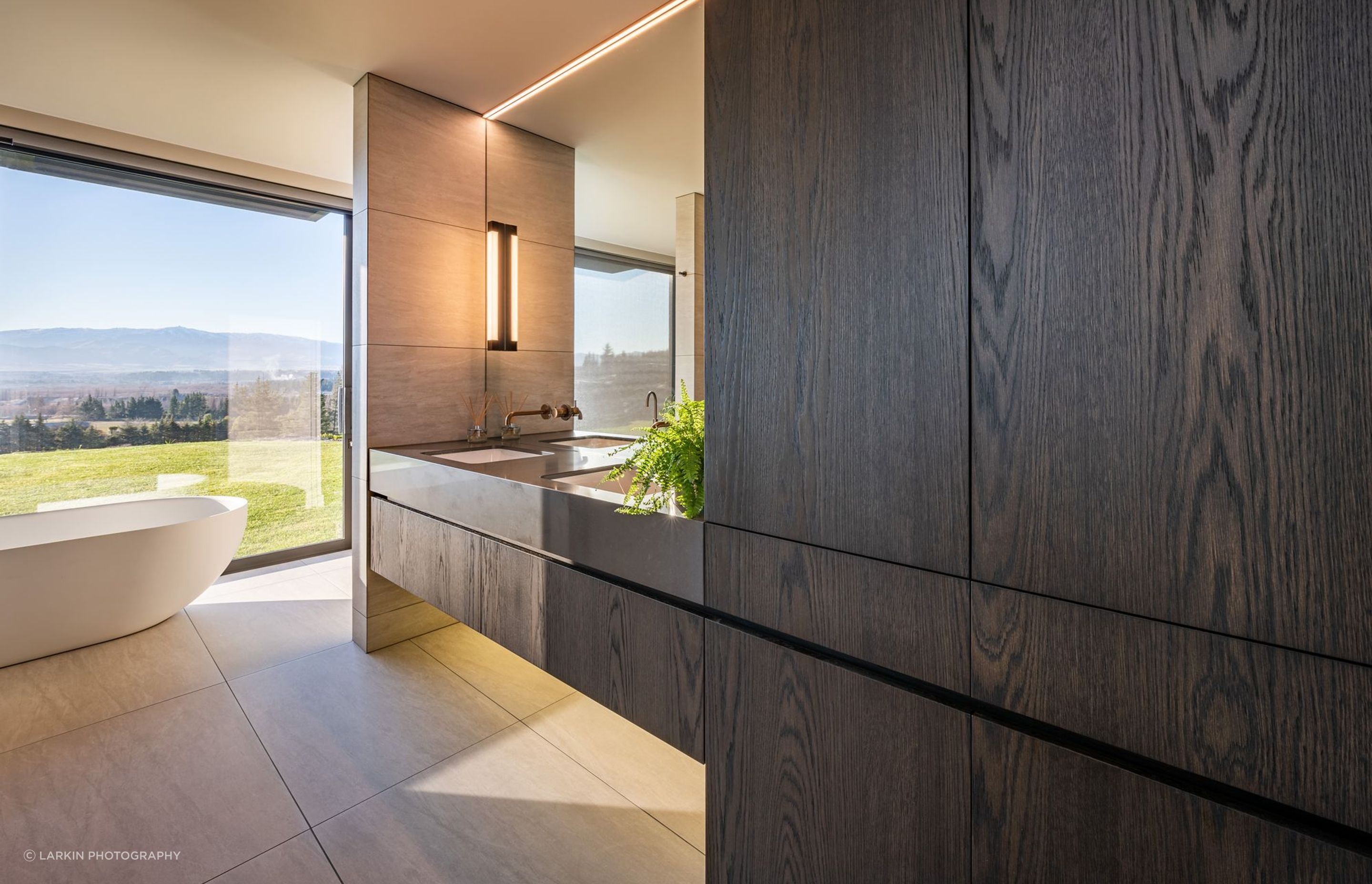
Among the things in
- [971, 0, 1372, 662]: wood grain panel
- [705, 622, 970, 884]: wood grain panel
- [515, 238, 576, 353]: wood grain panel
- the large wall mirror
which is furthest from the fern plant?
[515, 238, 576, 353]: wood grain panel

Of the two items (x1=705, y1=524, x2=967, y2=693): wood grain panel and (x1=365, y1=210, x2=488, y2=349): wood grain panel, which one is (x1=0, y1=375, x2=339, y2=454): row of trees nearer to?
(x1=365, y1=210, x2=488, y2=349): wood grain panel

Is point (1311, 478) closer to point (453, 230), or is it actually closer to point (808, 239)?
point (808, 239)

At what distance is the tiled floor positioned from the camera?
57.5 inches

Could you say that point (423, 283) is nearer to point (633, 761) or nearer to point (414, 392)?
point (414, 392)

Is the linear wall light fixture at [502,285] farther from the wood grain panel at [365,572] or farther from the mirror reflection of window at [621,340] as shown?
the wood grain panel at [365,572]

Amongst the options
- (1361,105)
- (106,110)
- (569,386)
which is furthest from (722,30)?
(106,110)

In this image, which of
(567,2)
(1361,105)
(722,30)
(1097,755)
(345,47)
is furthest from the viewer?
(345,47)

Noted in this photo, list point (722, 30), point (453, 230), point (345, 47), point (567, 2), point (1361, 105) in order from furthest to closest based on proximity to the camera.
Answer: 1. point (453, 230)
2. point (345, 47)
3. point (567, 2)
4. point (722, 30)
5. point (1361, 105)

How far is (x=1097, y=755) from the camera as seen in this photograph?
0.78 m

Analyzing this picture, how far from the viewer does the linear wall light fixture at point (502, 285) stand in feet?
8.95

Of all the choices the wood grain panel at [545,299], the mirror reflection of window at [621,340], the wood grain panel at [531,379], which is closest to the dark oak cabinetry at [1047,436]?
the mirror reflection of window at [621,340]

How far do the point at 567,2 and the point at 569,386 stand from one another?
140 centimetres

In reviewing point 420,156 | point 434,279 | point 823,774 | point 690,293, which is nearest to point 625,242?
point 690,293

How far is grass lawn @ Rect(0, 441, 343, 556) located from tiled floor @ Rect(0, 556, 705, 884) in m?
1.03
